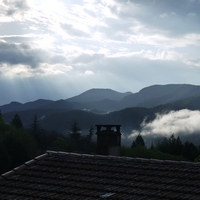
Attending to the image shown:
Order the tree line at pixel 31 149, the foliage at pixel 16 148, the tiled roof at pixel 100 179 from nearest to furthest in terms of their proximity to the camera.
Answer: the tiled roof at pixel 100 179 → the foliage at pixel 16 148 → the tree line at pixel 31 149

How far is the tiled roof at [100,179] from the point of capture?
10.4 m

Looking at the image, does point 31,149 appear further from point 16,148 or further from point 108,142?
point 108,142

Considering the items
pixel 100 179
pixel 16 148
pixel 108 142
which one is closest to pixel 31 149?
pixel 16 148

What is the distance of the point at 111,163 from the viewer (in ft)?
40.2

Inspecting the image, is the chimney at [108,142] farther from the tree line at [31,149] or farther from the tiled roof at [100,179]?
the tree line at [31,149]

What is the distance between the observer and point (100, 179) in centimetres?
1133

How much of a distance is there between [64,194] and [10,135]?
140 ft

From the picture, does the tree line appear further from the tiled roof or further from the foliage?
the tiled roof

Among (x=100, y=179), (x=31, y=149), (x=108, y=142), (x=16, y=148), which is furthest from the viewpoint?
(x=31, y=149)

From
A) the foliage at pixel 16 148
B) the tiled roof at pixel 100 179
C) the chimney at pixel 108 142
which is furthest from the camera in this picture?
the foliage at pixel 16 148

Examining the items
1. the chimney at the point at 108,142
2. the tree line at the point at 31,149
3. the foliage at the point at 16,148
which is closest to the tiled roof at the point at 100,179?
the chimney at the point at 108,142

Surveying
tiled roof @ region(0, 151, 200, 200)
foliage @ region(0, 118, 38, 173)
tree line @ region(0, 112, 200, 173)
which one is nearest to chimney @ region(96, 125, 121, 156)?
tiled roof @ region(0, 151, 200, 200)

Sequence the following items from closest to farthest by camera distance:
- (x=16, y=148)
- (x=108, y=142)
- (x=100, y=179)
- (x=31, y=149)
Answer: (x=100, y=179), (x=108, y=142), (x=16, y=148), (x=31, y=149)

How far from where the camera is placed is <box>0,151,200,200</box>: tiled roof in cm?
1037
